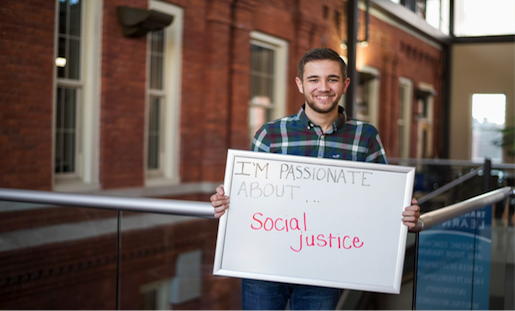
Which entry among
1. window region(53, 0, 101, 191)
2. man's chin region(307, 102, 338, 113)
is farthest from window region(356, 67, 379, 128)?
man's chin region(307, 102, 338, 113)

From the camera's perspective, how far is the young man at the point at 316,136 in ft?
6.44

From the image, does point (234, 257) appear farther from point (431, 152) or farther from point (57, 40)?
point (431, 152)

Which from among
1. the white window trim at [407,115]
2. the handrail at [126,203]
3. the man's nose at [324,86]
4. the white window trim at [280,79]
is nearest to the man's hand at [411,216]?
the man's nose at [324,86]

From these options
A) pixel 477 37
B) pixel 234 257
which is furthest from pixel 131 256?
pixel 477 37

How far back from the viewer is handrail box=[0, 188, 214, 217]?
2256 millimetres

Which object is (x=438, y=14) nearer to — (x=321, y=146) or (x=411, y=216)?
(x=321, y=146)

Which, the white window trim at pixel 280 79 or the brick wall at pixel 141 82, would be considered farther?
the white window trim at pixel 280 79

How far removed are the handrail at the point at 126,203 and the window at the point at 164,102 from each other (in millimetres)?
4663

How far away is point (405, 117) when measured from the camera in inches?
647

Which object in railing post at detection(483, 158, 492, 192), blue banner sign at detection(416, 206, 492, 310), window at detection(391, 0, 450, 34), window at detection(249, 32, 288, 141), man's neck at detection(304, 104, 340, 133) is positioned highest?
window at detection(391, 0, 450, 34)

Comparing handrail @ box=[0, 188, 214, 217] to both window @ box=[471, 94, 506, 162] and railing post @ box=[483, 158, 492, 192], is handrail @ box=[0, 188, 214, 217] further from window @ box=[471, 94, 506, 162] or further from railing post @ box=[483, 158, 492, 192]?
window @ box=[471, 94, 506, 162]

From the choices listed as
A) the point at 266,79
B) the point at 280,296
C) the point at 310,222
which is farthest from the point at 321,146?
the point at 266,79

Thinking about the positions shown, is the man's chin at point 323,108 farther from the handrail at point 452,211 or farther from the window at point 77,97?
the window at point 77,97

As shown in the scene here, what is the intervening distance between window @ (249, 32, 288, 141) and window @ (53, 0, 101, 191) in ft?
10.7
